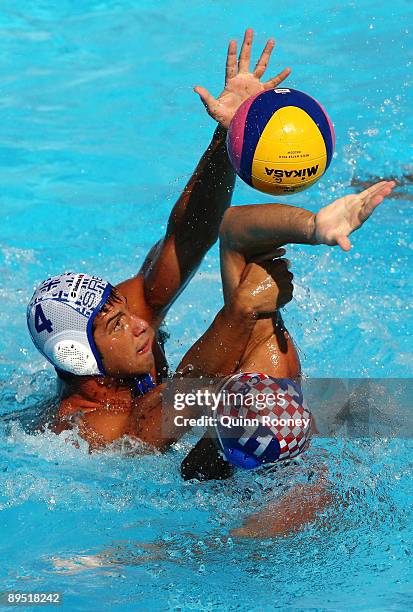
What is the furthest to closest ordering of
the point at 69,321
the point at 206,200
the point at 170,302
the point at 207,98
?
the point at 170,302
the point at 206,200
the point at 69,321
the point at 207,98

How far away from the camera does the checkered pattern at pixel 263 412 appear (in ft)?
11.9

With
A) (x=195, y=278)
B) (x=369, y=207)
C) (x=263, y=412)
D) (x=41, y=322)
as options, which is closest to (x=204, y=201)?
(x=41, y=322)

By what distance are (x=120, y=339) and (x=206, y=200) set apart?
0.83m

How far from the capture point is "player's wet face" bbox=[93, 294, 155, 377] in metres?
4.25

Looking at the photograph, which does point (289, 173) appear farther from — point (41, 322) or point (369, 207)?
point (41, 322)

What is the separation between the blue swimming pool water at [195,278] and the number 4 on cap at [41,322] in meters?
0.63

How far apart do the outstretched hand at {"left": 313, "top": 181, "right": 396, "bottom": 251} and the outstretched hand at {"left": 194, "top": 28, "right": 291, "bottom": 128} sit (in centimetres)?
94

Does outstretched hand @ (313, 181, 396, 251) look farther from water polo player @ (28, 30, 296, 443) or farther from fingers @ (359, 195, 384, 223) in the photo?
water polo player @ (28, 30, 296, 443)

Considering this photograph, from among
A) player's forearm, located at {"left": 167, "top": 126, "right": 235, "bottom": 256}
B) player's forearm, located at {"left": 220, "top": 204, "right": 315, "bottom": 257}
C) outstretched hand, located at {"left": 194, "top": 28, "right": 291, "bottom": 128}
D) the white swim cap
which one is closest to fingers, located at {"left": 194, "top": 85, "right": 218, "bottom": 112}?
outstretched hand, located at {"left": 194, "top": 28, "right": 291, "bottom": 128}

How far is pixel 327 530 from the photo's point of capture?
4.17 m

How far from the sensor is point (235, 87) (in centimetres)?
418

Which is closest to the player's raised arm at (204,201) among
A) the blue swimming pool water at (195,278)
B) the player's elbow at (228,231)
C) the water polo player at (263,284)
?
the player's elbow at (228,231)

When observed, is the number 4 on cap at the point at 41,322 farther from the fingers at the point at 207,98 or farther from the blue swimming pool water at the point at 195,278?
the fingers at the point at 207,98

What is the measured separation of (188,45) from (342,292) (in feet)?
12.3
